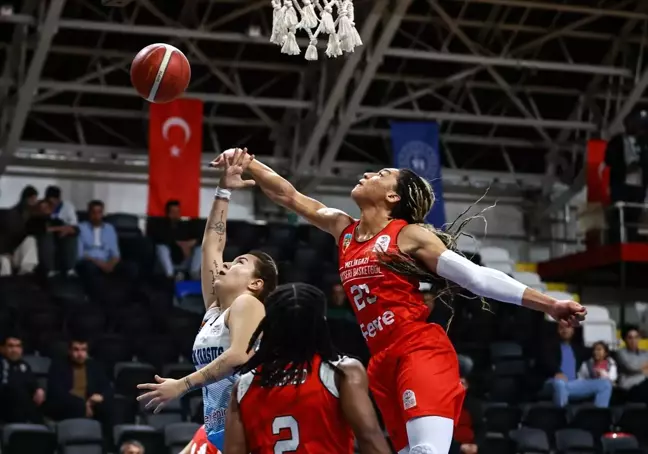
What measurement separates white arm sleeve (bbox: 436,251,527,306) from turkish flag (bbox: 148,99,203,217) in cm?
1019

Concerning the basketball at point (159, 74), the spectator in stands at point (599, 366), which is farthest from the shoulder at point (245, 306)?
the spectator in stands at point (599, 366)

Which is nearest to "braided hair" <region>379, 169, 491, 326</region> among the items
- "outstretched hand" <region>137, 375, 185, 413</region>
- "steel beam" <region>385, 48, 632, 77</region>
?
"outstretched hand" <region>137, 375, 185, 413</region>

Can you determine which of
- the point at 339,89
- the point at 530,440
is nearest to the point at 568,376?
the point at 530,440

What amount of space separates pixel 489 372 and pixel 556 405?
0.91 metres

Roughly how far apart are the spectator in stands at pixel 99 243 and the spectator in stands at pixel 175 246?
1.76 feet

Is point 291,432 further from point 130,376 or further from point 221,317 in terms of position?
point 130,376

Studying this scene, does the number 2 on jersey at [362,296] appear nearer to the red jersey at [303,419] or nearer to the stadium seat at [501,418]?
the red jersey at [303,419]

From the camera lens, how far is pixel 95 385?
419 inches

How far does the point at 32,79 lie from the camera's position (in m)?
14.5

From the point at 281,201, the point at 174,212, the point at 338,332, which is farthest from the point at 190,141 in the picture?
the point at 281,201

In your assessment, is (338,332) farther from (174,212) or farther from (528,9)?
(528,9)

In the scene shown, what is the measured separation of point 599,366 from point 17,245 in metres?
6.76

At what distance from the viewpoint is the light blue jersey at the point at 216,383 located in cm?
525

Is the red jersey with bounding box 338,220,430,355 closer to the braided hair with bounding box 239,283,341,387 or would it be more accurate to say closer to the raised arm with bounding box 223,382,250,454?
the braided hair with bounding box 239,283,341,387
